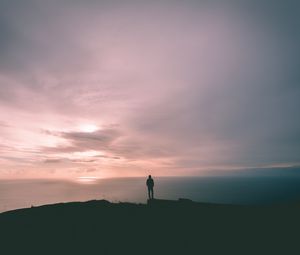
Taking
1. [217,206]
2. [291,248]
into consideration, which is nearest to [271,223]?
[291,248]

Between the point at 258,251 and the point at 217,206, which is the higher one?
the point at 217,206

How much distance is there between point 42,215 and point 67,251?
7030 mm

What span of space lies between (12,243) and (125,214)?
7.69 meters

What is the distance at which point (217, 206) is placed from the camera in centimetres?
1823

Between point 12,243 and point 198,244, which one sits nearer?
point 198,244

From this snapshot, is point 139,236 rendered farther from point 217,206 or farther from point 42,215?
point 42,215

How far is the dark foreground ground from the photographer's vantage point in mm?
12273

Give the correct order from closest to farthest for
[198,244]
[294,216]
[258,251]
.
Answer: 1. [258,251]
2. [198,244]
3. [294,216]

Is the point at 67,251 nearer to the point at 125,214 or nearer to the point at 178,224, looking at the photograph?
the point at 125,214

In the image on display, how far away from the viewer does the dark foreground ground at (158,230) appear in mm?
12273

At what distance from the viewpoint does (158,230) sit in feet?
47.4

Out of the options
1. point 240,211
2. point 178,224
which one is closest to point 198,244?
point 178,224

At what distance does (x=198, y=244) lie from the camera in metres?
12.5

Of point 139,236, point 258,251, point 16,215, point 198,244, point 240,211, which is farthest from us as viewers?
point 16,215
